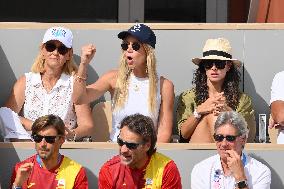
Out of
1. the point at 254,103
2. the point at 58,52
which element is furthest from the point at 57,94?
the point at 254,103

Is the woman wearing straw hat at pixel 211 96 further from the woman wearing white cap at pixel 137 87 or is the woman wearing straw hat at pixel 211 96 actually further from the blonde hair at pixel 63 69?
the blonde hair at pixel 63 69

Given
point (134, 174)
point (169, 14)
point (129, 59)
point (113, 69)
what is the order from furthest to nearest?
point (169, 14), point (113, 69), point (129, 59), point (134, 174)

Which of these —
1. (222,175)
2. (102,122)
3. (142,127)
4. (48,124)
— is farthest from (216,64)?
(48,124)

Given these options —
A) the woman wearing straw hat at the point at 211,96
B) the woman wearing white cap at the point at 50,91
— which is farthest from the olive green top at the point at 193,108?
the woman wearing white cap at the point at 50,91

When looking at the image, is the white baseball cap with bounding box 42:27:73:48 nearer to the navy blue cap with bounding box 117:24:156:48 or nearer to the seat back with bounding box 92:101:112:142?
the navy blue cap with bounding box 117:24:156:48

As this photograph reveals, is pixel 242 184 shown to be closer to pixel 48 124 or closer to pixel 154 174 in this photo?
pixel 154 174

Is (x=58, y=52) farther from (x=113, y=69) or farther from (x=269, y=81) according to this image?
(x=269, y=81)

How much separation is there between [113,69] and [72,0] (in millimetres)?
5079

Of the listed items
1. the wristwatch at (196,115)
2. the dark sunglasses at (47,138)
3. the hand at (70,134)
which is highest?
the wristwatch at (196,115)

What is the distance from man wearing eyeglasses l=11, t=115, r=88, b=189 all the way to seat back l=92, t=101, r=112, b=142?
1.04m

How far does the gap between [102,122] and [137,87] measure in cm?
47

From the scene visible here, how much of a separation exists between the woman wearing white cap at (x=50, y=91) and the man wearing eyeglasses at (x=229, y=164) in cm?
120

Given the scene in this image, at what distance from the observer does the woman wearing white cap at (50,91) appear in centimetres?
676

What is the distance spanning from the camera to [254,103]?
7.32 m
